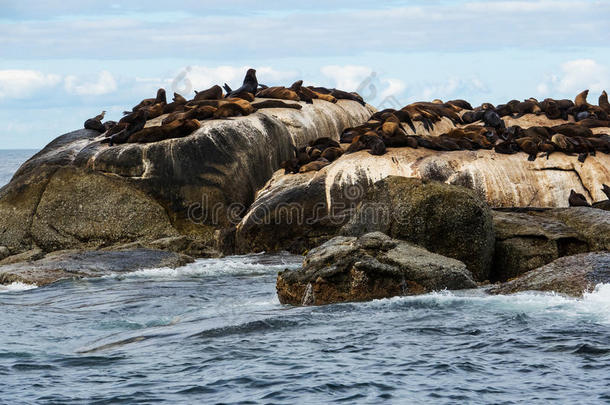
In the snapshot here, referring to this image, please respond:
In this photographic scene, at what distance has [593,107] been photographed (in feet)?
96.3

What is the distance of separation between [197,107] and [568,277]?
15371mm

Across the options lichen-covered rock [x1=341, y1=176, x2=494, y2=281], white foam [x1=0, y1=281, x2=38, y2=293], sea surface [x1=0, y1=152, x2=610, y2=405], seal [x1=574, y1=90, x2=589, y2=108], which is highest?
seal [x1=574, y1=90, x2=589, y2=108]

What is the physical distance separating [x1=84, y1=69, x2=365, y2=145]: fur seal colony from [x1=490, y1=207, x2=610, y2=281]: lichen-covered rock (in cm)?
1114

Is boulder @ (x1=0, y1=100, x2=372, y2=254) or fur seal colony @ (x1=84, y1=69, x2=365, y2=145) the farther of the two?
fur seal colony @ (x1=84, y1=69, x2=365, y2=145)

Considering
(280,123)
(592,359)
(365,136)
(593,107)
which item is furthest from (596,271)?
(593,107)

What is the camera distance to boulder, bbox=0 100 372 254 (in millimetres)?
23281

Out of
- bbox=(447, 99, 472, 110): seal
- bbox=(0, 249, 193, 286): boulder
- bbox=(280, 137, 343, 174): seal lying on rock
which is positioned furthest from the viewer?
bbox=(447, 99, 472, 110): seal

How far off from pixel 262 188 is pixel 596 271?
13009 mm

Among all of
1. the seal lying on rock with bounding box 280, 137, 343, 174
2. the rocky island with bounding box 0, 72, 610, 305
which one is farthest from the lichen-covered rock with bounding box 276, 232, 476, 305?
the seal lying on rock with bounding box 280, 137, 343, 174

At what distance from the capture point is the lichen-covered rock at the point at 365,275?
13.0 meters

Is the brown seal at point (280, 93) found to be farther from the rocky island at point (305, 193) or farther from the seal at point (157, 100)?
the seal at point (157, 100)

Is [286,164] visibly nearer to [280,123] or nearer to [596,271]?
[280,123]

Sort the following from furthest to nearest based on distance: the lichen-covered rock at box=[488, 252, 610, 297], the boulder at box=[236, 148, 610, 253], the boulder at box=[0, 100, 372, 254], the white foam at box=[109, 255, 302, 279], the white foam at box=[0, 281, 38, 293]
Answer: the boulder at box=[0, 100, 372, 254], the boulder at box=[236, 148, 610, 253], the white foam at box=[109, 255, 302, 279], the white foam at box=[0, 281, 38, 293], the lichen-covered rock at box=[488, 252, 610, 297]

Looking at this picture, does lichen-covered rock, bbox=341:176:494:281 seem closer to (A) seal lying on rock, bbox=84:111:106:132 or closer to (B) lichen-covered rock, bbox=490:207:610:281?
(B) lichen-covered rock, bbox=490:207:610:281
